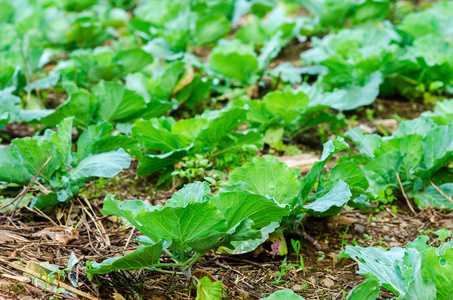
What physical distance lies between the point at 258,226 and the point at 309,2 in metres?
2.89

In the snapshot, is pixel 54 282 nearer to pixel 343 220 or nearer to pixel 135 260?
pixel 135 260

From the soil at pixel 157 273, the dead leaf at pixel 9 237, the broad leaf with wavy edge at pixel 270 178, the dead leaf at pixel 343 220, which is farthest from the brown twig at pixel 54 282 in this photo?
the dead leaf at pixel 343 220

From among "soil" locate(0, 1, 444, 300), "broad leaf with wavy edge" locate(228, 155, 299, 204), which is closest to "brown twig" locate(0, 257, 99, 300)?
"soil" locate(0, 1, 444, 300)

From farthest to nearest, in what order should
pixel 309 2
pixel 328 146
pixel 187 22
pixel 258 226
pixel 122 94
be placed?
pixel 309 2 < pixel 187 22 < pixel 122 94 < pixel 328 146 < pixel 258 226

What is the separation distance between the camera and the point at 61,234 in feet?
5.52

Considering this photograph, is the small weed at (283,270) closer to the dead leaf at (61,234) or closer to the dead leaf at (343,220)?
the dead leaf at (343,220)

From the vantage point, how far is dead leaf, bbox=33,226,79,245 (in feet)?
5.44

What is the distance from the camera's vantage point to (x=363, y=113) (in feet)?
9.39

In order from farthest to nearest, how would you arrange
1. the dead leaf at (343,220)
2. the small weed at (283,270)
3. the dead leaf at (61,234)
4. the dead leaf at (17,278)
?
the dead leaf at (343,220) → the dead leaf at (61,234) → the small weed at (283,270) → the dead leaf at (17,278)

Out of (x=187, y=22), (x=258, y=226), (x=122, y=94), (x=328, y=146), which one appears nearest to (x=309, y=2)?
(x=187, y=22)

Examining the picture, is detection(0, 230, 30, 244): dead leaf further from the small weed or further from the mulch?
the small weed

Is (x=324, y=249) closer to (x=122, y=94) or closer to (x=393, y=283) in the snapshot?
(x=393, y=283)

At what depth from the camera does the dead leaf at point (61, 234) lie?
1.66 m

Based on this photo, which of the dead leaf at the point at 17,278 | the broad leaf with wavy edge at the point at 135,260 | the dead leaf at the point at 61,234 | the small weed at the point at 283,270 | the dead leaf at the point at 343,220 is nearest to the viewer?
the broad leaf with wavy edge at the point at 135,260
